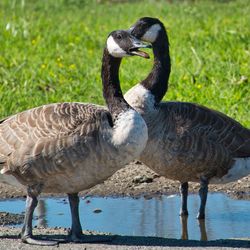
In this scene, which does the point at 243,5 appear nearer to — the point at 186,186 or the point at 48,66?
the point at 48,66

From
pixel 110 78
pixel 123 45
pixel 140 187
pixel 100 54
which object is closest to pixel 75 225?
pixel 110 78

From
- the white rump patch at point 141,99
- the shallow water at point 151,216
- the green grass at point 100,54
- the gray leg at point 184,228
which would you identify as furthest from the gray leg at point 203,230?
the green grass at point 100,54

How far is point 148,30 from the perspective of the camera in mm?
8625

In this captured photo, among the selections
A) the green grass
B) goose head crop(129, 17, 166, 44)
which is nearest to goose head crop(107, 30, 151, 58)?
goose head crop(129, 17, 166, 44)

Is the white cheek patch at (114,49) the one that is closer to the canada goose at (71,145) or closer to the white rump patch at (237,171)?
the canada goose at (71,145)

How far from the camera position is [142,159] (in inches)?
314

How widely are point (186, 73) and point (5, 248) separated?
6392 mm

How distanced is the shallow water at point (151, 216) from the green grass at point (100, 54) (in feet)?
7.04

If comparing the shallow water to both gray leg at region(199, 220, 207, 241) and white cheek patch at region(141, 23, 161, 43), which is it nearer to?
gray leg at region(199, 220, 207, 241)

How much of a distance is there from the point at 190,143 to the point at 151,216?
74 cm

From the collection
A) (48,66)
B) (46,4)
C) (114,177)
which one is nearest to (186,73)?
(48,66)

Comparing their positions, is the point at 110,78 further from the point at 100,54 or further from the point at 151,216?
the point at 100,54

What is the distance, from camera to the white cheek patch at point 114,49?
22.7 feet

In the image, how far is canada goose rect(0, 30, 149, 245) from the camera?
6.61m
